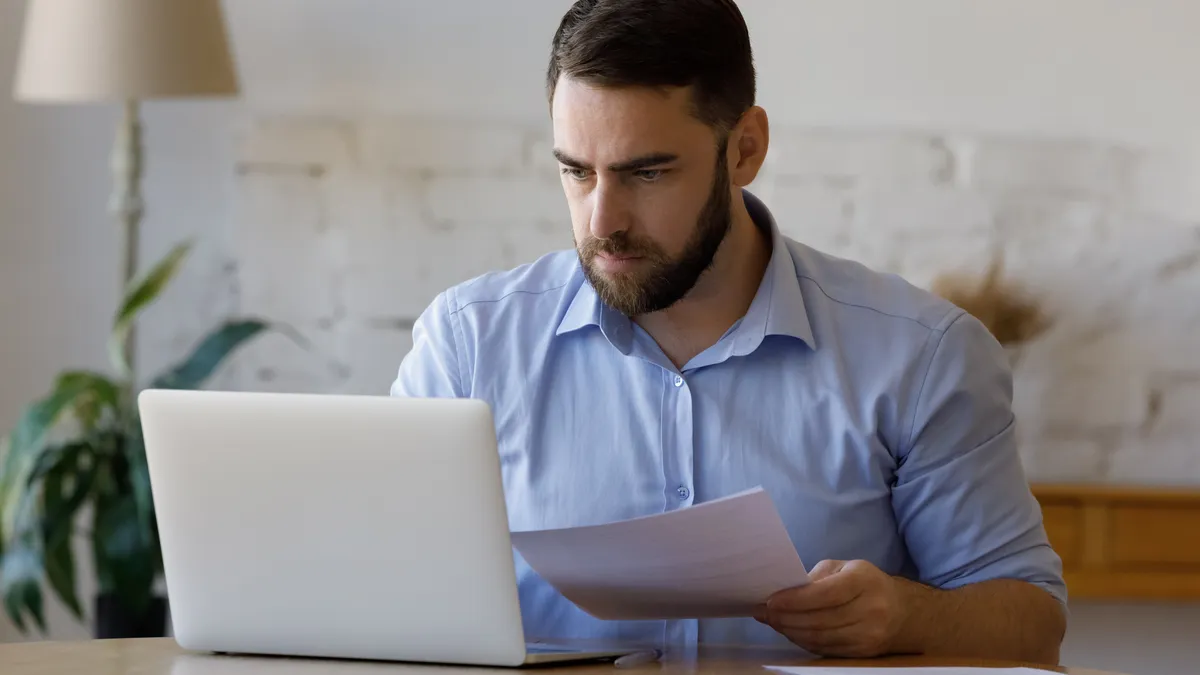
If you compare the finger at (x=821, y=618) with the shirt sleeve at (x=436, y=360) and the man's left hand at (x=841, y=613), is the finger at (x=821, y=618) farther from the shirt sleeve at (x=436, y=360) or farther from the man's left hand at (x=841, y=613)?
the shirt sleeve at (x=436, y=360)

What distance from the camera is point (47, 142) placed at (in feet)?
7.44

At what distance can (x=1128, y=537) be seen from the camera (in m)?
2.00

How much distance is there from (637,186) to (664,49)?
12 centimetres

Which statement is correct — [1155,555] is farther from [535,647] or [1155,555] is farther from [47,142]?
[47,142]

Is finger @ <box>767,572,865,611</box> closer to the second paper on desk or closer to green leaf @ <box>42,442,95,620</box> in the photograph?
the second paper on desk

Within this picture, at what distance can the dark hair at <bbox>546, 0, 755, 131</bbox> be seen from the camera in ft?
4.16

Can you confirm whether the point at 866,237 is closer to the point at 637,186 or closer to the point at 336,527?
the point at 637,186

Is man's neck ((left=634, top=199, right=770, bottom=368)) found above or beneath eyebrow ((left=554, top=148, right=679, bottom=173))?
beneath

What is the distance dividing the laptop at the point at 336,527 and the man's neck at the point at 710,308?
423 millimetres

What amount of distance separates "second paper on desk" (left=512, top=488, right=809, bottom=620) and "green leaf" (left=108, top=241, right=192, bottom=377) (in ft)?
3.82

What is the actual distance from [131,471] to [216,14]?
26.5 inches

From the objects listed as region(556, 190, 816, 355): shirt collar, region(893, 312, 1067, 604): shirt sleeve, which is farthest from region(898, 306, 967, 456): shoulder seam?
region(556, 190, 816, 355): shirt collar

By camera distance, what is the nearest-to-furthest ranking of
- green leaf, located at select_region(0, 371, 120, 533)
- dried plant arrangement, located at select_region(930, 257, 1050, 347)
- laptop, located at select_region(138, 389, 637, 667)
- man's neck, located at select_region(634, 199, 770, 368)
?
laptop, located at select_region(138, 389, 637, 667) → man's neck, located at select_region(634, 199, 770, 368) → green leaf, located at select_region(0, 371, 120, 533) → dried plant arrangement, located at select_region(930, 257, 1050, 347)

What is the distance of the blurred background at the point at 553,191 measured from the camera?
213 centimetres
